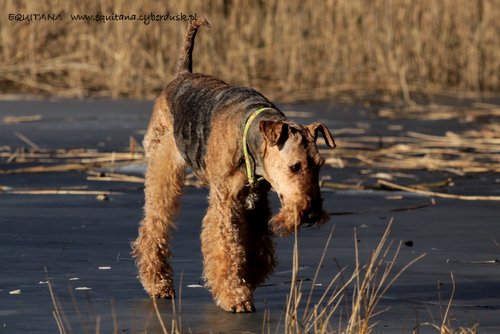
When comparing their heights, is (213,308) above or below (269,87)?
above

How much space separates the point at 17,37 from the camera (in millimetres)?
18953

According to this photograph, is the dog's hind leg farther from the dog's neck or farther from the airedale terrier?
the dog's neck

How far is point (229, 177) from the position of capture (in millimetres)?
6414

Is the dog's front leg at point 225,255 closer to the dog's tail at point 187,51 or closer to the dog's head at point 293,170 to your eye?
the dog's head at point 293,170

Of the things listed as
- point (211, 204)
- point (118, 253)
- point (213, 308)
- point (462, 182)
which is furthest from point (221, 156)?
point (462, 182)

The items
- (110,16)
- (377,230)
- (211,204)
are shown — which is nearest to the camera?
(211,204)

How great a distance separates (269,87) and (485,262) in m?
11.5

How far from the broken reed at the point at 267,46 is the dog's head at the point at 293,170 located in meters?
12.2

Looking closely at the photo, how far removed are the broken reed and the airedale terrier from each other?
1100 cm

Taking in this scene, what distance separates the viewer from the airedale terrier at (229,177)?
586cm

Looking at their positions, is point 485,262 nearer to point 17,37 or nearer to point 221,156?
point 221,156

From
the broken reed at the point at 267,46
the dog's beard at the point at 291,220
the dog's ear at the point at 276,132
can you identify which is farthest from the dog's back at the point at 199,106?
the broken reed at the point at 267,46

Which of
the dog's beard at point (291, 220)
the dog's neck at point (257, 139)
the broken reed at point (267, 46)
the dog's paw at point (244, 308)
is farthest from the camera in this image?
the broken reed at point (267, 46)

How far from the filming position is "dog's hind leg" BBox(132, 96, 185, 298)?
6.72 metres
